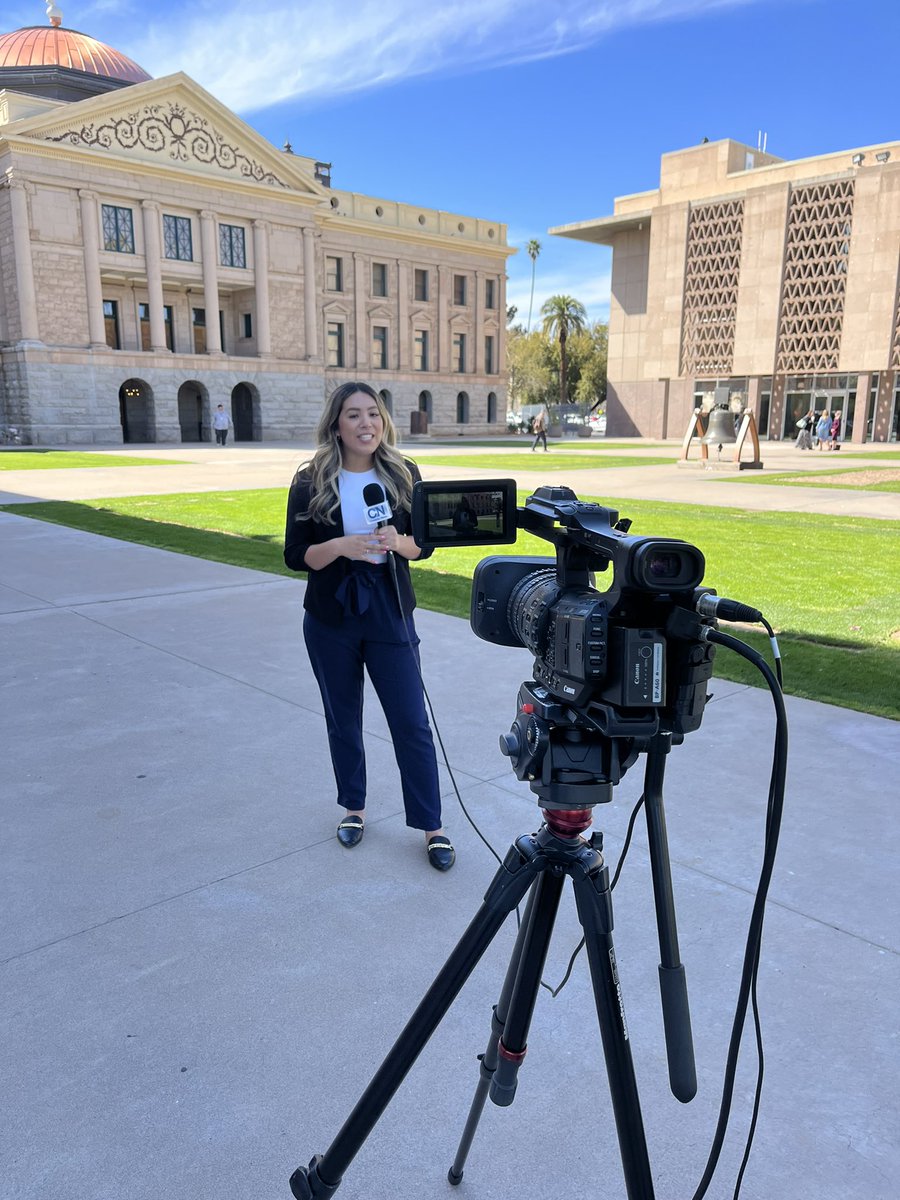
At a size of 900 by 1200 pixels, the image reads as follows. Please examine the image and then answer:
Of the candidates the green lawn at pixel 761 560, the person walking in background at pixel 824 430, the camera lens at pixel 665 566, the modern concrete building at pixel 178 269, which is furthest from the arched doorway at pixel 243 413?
the camera lens at pixel 665 566

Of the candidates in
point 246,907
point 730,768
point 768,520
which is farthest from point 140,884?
point 768,520

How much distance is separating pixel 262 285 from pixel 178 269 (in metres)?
4.86

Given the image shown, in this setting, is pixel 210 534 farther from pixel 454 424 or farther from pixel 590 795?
pixel 454 424

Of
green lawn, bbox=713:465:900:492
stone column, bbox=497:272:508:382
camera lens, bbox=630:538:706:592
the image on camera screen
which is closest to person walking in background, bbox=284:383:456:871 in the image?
the image on camera screen

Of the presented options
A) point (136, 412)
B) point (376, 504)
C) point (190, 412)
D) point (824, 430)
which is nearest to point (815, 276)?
point (824, 430)

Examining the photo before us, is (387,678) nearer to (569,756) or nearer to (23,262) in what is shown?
(569,756)

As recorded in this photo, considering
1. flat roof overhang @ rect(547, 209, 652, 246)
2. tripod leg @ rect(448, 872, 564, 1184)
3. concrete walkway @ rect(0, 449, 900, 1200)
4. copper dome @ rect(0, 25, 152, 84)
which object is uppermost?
copper dome @ rect(0, 25, 152, 84)

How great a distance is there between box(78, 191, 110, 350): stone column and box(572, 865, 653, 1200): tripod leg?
48737 millimetres

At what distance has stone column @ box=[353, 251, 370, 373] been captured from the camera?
5816cm

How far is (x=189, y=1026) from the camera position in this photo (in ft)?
8.57

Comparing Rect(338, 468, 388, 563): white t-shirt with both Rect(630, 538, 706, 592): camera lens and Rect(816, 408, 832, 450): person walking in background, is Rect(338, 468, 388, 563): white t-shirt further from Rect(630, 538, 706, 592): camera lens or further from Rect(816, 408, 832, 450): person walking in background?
Rect(816, 408, 832, 450): person walking in background

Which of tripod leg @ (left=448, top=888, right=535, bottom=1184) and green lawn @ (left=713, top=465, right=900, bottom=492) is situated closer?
tripod leg @ (left=448, top=888, right=535, bottom=1184)

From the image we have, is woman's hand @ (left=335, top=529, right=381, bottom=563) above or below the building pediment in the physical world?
below

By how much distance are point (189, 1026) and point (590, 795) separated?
65.2 inches
